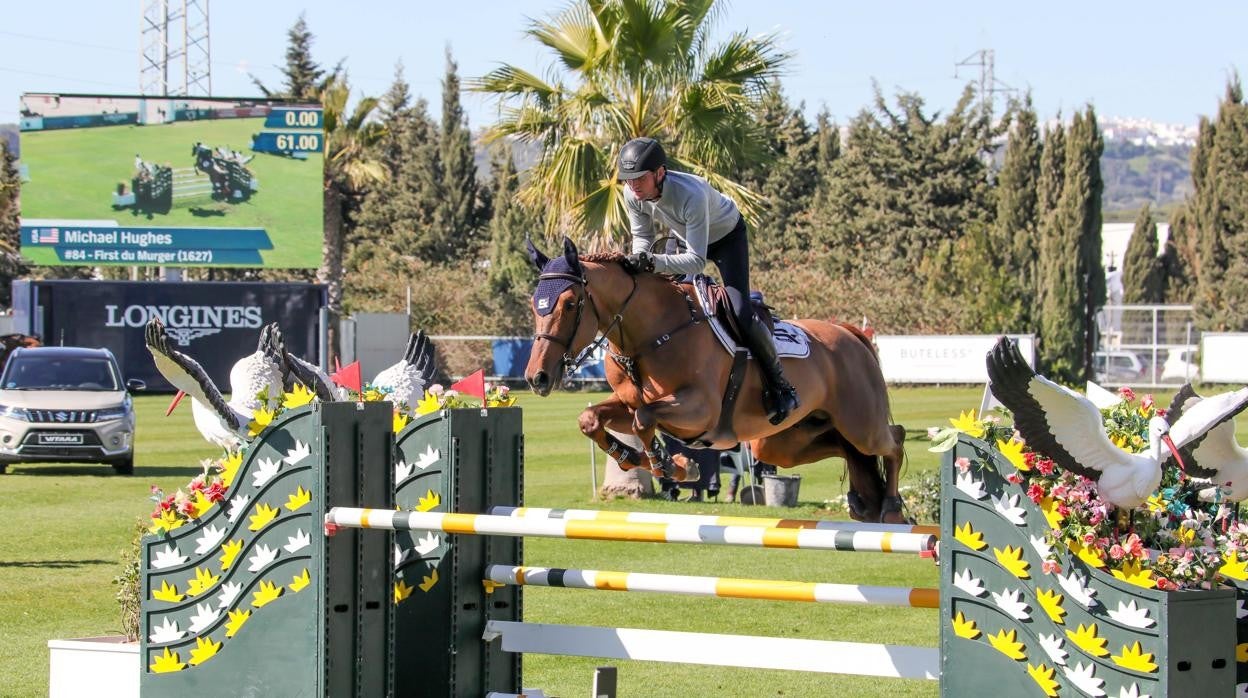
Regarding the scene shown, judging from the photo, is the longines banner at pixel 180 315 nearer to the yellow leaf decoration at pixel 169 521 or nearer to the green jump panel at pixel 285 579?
the yellow leaf decoration at pixel 169 521

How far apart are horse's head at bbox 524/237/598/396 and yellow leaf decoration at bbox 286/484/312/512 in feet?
3.72

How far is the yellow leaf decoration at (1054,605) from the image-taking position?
4598 millimetres

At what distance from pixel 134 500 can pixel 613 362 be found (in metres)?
9.60

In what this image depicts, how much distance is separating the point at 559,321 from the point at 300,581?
1625mm

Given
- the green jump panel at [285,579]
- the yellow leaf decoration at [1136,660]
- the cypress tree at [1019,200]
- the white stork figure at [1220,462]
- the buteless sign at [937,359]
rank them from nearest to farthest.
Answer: the yellow leaf decoration at [1136,660] < the white stork figure at [1220,462] < the green jump panel at [285,579] < the buteless sign at [937,359] < the cypress tree at [1019,200]

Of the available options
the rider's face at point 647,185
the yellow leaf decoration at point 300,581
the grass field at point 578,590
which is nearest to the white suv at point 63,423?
the grass field at point 578,590

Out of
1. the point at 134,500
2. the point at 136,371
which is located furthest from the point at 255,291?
the point at 134,500

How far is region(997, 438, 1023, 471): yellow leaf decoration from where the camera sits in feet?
15.5

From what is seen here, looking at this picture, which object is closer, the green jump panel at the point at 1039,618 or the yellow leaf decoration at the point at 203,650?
the green jump panel at the point at 1039,618

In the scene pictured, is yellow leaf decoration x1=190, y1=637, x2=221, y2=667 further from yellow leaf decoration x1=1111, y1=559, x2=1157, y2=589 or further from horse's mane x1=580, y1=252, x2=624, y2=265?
yellow leaf decoration x1=1111, y1=559, x2=1157, y2=589

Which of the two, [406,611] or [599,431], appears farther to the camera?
[599,431]

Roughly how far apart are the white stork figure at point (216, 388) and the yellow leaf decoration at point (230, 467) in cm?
19

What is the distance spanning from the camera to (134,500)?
50.7ft

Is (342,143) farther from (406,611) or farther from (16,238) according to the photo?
(406,611)
